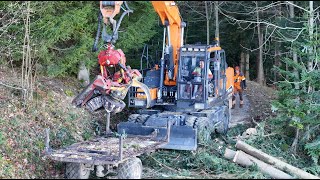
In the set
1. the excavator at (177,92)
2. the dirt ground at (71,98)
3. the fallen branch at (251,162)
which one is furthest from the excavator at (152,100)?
the dirt ground at (71,98)

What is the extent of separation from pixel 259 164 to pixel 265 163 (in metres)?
0.20

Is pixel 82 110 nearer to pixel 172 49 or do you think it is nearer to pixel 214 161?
pixel 172 49

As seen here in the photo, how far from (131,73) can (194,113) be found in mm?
3153

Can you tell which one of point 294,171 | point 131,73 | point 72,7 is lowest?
point 294,171

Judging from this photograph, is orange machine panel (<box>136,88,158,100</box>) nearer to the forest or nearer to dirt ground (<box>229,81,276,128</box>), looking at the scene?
the forest

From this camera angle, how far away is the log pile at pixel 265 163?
31.0ft

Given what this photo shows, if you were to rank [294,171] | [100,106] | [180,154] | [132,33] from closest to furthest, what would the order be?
[100,106]
[294,171]
[180,154]
[132,33]

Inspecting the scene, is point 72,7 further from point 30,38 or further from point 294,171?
point 294,171

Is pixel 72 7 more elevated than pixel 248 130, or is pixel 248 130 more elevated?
pixel 72 7

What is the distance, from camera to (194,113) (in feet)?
40.0

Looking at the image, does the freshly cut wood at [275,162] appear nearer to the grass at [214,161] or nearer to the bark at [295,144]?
the grass at [214,161]

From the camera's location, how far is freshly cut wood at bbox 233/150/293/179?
9.32m

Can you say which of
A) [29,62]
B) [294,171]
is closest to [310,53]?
[294,171]

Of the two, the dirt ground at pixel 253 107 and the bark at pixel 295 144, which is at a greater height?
the dirt ground at pixel 253 107
